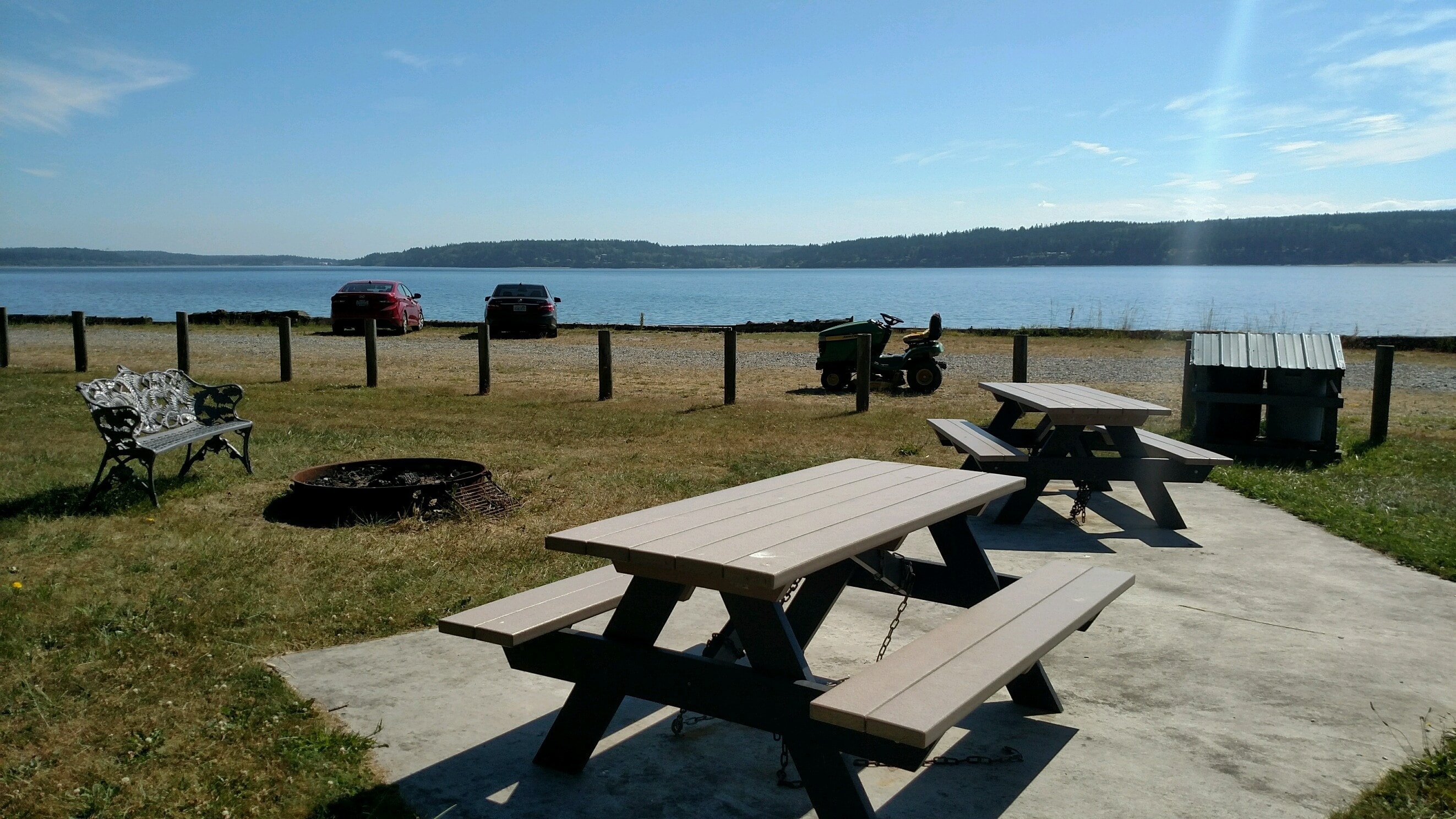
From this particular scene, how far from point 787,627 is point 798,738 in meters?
0.30

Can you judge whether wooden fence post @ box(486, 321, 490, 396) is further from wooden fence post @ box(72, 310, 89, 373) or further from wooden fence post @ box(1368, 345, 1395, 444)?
wooden fence post @ box(1368, 345, 1395, 444)

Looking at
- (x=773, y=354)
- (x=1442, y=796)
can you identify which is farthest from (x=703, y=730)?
(x=773, y=354)

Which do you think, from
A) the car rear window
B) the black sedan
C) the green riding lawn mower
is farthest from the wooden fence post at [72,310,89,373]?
the green riding lawn mower

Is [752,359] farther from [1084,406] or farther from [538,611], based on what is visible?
[538,611]

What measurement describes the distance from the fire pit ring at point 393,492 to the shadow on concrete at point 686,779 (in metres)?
3.32

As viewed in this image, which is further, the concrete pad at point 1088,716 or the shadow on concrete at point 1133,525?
the shadow on concrete at point 1133,525

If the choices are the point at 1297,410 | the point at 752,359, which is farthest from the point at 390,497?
the point at 752,359

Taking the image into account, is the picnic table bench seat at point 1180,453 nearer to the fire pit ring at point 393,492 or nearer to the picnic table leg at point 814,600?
the picnic table leg at point 814,600

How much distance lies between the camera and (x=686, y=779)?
3.28 m

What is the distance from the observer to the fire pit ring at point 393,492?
22.0 feet

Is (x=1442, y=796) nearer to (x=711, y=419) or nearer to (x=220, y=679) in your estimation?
(x=220, y=679)

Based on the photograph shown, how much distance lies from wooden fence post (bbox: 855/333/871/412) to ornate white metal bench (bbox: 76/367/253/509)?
22.7 feet

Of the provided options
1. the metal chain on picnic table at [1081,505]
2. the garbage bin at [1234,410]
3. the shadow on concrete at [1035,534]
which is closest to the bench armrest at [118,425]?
the shadow on concrete at [1035,534]

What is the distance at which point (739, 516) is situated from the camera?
331cm
